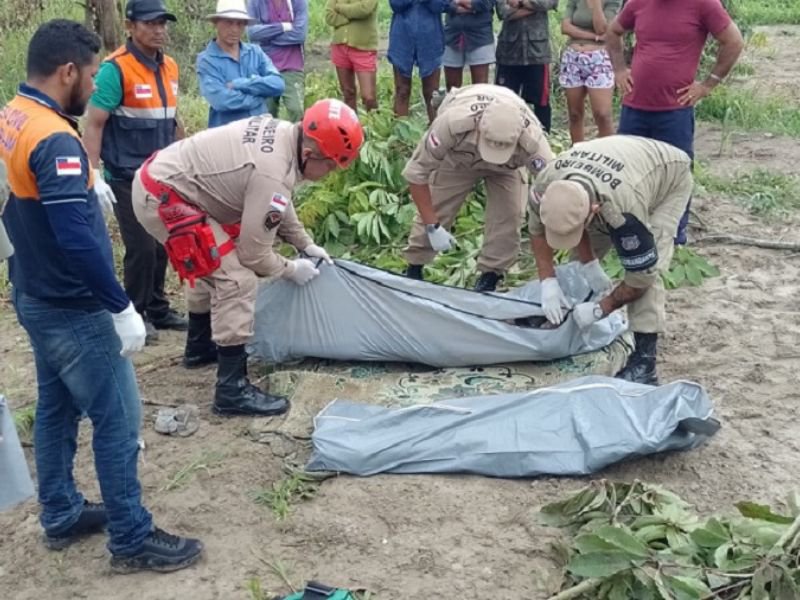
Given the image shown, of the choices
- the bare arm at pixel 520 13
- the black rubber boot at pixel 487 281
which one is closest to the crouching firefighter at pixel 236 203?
the black rubber boot at pixel 487 281

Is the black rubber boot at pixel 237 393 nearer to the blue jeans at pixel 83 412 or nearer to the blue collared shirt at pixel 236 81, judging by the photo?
A: the blue jeans at pixel 83 412

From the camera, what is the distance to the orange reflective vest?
4699mm

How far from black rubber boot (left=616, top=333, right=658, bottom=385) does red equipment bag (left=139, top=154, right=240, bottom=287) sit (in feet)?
6.05

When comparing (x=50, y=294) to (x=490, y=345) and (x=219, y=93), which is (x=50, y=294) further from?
(x=219, y=93)

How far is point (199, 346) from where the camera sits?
483 centimetres

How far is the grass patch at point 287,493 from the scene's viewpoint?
12.0 ft

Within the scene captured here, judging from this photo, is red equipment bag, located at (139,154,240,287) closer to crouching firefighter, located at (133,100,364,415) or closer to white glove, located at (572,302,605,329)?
crouching firefighter, located at (133,100,364,415)

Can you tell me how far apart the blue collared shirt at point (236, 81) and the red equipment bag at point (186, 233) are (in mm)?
1449

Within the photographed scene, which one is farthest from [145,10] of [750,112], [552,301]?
[750,112]

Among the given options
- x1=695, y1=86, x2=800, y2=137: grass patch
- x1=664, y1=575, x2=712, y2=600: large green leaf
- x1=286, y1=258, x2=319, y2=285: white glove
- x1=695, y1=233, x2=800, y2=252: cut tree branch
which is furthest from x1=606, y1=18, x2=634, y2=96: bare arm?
x1=664, y1=575, x2=712, y2=600: large green leaf

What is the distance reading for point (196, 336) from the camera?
4.82 meters

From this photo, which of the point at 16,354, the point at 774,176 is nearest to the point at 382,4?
the point at 774,176

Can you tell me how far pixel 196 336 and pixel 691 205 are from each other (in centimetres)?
334

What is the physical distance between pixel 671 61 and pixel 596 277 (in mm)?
1466
